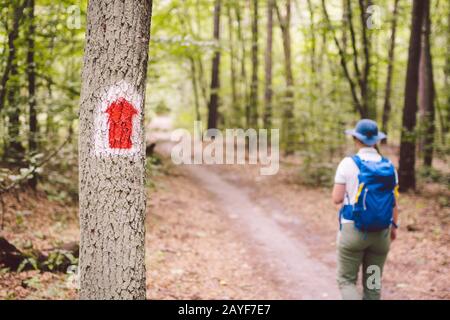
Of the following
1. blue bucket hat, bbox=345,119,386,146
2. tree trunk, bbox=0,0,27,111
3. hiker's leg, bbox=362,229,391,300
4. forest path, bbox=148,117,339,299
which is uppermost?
tree trunk, bbox=0,0,27,111

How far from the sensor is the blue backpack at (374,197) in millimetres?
4164

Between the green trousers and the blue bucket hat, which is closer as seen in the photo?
the green trousers

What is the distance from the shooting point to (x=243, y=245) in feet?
27.2

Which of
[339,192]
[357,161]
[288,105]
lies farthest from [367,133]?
[288,105]

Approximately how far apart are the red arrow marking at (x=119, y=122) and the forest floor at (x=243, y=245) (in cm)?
262

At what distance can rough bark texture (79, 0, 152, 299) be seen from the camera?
2.84 m

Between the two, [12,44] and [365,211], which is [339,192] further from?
[12,44]

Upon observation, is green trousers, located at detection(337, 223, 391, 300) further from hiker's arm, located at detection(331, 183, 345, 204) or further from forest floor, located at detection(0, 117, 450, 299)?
forest floor, located at detection(0, 117, 450, 299)

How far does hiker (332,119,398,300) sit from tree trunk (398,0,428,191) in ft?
21.9

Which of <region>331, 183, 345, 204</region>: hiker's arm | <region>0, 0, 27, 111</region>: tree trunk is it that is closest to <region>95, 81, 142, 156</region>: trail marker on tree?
<region>331, 183, 345, 204</region>: hiker's arm

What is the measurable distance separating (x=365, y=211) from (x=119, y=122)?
9.08ft

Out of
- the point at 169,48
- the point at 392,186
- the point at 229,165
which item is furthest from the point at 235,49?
the point at 392,186

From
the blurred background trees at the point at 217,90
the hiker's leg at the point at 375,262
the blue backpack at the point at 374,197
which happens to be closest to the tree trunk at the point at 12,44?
the blurred background trees at the point at 217,90

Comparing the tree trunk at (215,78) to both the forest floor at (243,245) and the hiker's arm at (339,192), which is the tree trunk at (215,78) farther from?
the hiker's arm at (339,192)
